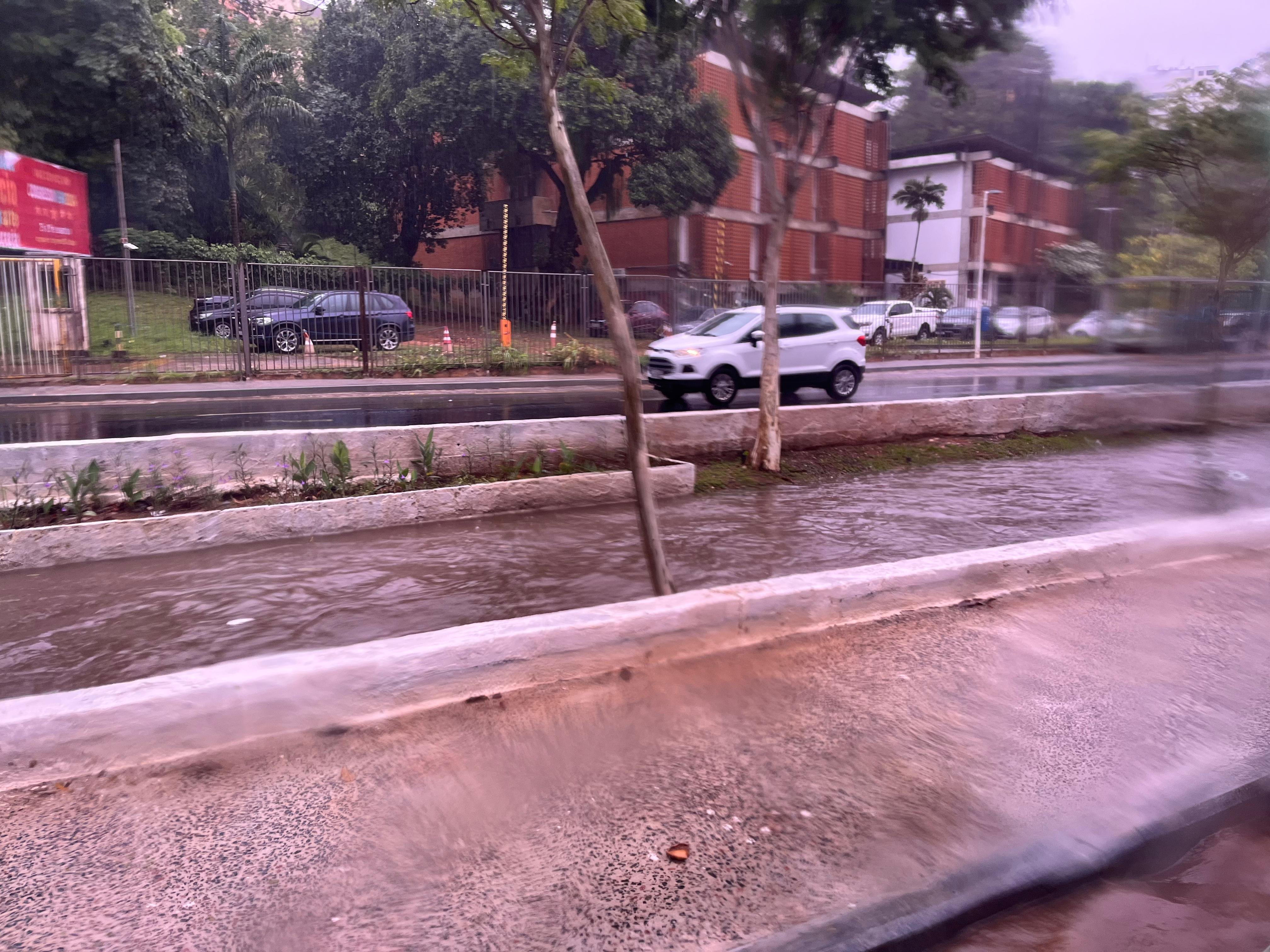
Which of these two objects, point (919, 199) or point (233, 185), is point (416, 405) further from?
point (919, 199)

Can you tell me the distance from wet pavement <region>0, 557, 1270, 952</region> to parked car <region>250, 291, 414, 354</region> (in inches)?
702

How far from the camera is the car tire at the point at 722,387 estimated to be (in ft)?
50.2

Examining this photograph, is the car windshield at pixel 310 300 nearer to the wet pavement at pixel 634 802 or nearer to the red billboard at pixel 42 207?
the red billboard at pixel 42 207

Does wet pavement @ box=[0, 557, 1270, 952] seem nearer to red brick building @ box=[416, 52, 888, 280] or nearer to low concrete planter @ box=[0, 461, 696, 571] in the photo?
low concrete planter @ box=[0, 461, 696, 571]

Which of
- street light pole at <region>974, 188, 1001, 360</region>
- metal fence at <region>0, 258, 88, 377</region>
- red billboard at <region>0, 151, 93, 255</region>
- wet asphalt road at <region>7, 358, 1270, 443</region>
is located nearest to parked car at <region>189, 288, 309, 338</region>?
metal fence at <region>0, 258, 88, 377</region>

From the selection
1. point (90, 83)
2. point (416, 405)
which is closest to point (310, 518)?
point (416, 405)

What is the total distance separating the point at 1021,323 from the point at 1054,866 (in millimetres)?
33365

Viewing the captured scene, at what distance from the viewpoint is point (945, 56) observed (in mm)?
8641

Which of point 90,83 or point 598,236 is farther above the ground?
point 90,83

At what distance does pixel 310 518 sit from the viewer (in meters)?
6.90

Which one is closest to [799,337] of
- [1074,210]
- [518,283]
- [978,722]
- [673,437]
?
[1074,210]

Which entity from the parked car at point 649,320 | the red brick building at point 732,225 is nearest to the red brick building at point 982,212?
the red brick building at point 732,225

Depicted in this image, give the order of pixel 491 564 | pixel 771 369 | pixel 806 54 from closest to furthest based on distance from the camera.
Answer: pixel 491 564, pixel 806 54, pixel 771 369

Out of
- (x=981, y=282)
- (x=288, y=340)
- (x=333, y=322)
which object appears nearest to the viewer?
(x=288, y=340)
